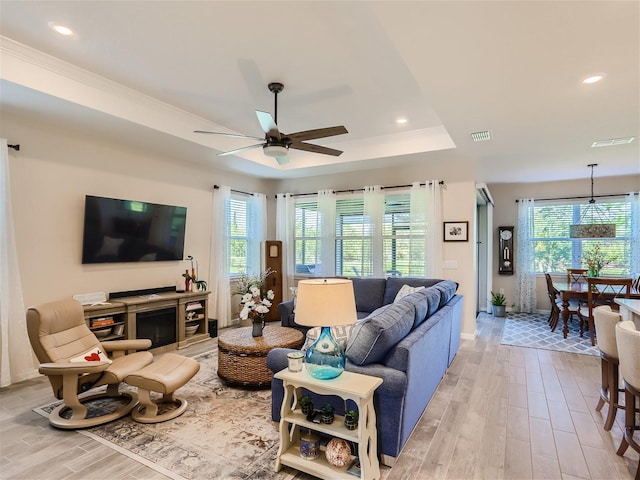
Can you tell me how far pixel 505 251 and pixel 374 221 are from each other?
369cm

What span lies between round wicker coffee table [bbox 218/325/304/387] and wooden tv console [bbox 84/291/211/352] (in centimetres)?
146

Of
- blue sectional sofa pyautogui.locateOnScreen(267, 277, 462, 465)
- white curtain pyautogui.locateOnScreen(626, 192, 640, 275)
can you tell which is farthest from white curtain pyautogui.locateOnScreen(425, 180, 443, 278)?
white curtain pyautogui.locateOnScreen(626, 192, 640, 275)

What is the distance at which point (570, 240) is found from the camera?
7301mm

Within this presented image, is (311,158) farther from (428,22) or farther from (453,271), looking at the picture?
(428,22)

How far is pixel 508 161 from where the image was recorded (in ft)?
18.3

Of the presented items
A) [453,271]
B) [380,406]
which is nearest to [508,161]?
[453,271]

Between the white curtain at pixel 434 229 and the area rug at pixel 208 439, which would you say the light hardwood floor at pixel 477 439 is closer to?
the area rug at pixel 208 439

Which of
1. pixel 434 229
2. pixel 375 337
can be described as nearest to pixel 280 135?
pixel 375 337

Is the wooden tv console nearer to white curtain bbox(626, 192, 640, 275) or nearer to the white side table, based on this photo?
the white side table

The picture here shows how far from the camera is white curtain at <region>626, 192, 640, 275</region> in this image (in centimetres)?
661

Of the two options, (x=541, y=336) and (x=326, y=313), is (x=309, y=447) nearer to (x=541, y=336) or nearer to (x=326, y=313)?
(x=326, y=313)

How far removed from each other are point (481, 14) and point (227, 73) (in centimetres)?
228

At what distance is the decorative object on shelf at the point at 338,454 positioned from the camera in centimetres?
204

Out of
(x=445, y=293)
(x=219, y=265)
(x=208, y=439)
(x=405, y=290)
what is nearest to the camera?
(x=208, y=439)
